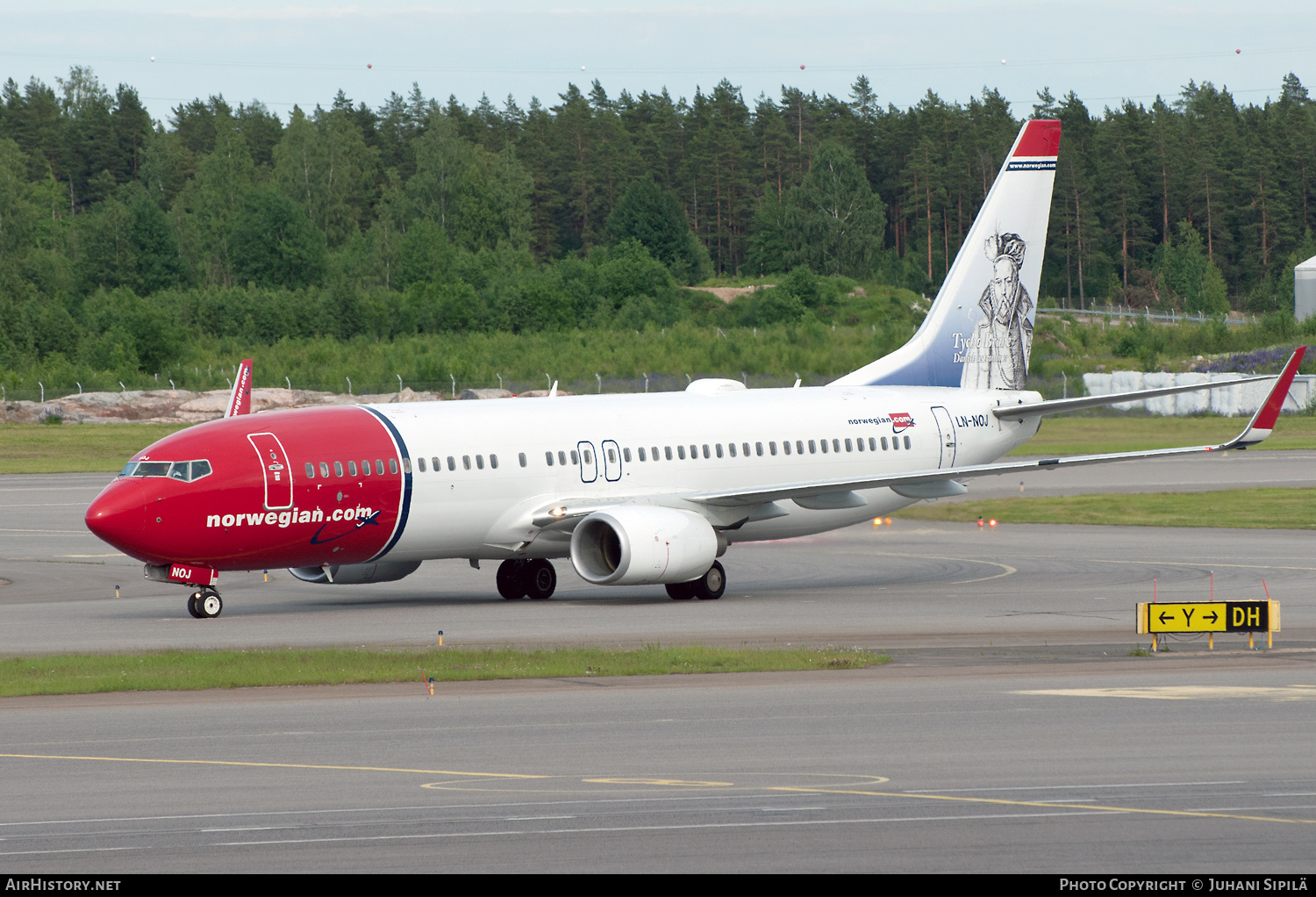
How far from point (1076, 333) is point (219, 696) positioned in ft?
332

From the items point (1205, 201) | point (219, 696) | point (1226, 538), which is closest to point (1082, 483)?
point (1226, 538)

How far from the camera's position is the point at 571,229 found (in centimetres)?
18688

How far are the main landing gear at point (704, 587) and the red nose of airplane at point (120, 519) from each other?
10.7 metres

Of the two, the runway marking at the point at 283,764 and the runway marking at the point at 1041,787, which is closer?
the runway marking at the point at 1041,787

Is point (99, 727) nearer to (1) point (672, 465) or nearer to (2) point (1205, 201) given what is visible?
(1) point (672, 465)

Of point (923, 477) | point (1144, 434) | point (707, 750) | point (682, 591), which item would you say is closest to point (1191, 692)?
point (707, 750)

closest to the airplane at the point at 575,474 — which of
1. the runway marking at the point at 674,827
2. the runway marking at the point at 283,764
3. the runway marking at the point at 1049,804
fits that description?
the runway marking at the point at 283,764

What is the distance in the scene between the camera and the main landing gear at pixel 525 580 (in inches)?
1406

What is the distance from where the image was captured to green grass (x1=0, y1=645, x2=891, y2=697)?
77.2 feet

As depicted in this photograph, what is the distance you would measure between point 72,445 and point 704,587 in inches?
2191

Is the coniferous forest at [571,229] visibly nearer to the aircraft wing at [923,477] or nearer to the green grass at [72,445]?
the green grass at [72,445]

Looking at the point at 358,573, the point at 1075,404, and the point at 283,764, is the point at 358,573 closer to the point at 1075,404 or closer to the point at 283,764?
the point at 1075,404

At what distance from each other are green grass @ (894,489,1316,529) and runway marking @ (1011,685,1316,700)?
26.1m

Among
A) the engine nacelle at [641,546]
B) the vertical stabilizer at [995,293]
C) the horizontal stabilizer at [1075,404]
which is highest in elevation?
the vertical stabilizer at [995,293]
